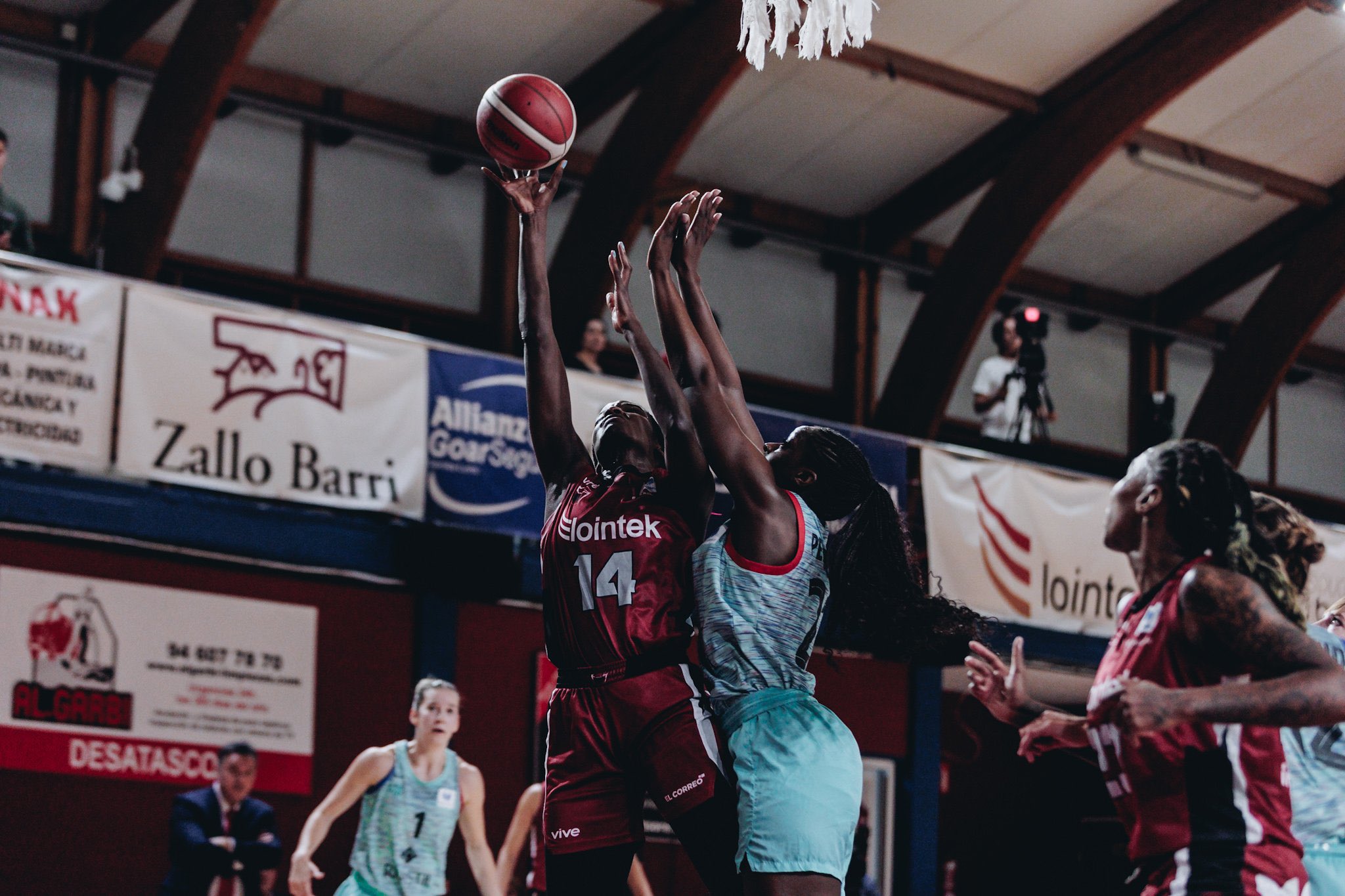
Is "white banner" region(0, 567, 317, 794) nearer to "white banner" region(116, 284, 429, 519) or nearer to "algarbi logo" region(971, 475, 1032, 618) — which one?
"white banner" region(116, 284, 429, 519)

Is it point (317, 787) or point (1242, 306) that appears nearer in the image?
point (317, 787)

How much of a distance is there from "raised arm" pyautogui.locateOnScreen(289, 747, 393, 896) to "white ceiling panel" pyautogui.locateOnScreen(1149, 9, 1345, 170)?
9428 millimetres

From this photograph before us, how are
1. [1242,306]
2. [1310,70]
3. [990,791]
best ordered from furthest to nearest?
[1242,306] < [990,791] < [1310,70]

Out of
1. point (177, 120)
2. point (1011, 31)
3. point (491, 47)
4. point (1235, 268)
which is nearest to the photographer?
point (177, 120)

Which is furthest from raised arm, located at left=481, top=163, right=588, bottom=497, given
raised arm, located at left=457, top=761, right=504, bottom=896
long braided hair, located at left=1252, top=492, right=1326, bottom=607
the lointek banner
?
the lointek banner

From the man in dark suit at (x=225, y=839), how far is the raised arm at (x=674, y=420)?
4.62 m

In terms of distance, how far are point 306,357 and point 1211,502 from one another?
744 centimetres

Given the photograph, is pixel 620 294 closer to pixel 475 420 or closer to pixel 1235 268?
pixel 475 420

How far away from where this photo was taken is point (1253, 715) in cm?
335

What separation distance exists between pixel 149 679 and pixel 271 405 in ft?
6.08

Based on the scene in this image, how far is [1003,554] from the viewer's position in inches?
492

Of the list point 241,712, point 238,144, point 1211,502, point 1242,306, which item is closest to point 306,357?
point 241,712

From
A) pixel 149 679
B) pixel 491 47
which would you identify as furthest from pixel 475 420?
pixel 491 47

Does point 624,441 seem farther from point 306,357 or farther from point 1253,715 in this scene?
point 306,357
